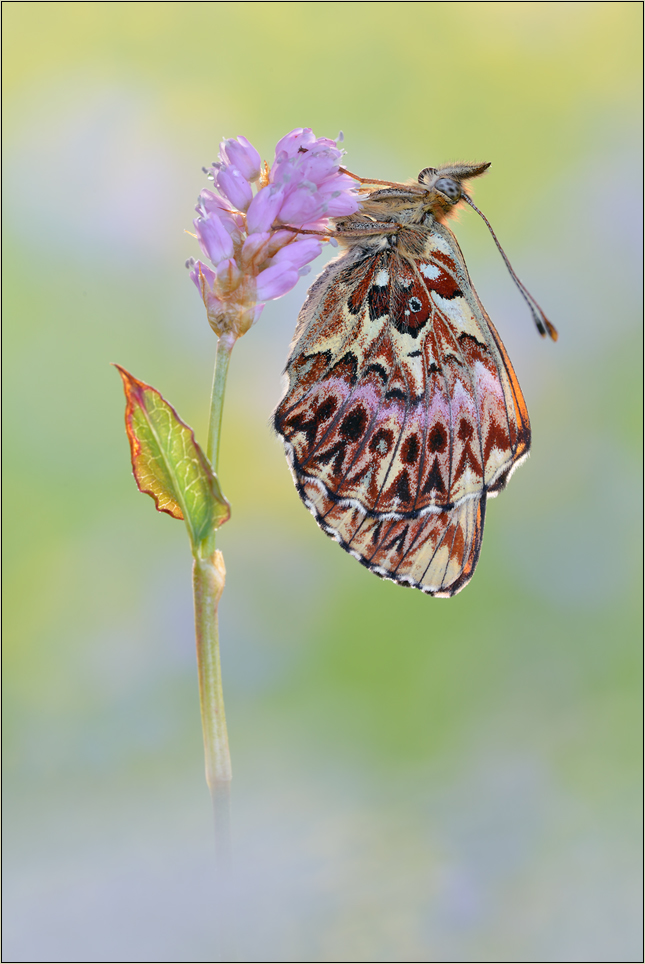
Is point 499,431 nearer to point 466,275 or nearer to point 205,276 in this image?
point 466,275

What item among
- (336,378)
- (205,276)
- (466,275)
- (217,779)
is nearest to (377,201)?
(466,275)

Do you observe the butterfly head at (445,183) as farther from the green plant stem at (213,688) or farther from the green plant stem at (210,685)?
the green plant stem at (210,685)

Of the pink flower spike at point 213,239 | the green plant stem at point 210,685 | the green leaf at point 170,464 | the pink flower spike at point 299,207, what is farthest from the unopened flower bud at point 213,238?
the green plant stem at point 210,685

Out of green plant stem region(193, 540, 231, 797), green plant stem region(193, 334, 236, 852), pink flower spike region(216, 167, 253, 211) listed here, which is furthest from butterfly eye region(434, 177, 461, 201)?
green plant stem region(193, 540, 231, 797)

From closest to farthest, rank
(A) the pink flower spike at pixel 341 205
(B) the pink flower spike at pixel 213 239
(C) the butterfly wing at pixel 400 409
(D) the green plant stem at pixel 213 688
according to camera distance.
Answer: (D) the green plant stem at pixel 213 688
(B) the pink flower spike at pixel 213 239
(A) the pink flower spike at pixel 341 205
(C) the butterfly wing at pixel 400 409

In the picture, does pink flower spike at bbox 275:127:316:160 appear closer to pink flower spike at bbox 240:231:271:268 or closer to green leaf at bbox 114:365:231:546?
pink flower spike at bbox 240:231:271:268

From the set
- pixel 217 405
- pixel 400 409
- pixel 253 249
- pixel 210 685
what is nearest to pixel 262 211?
pixel 253 249
